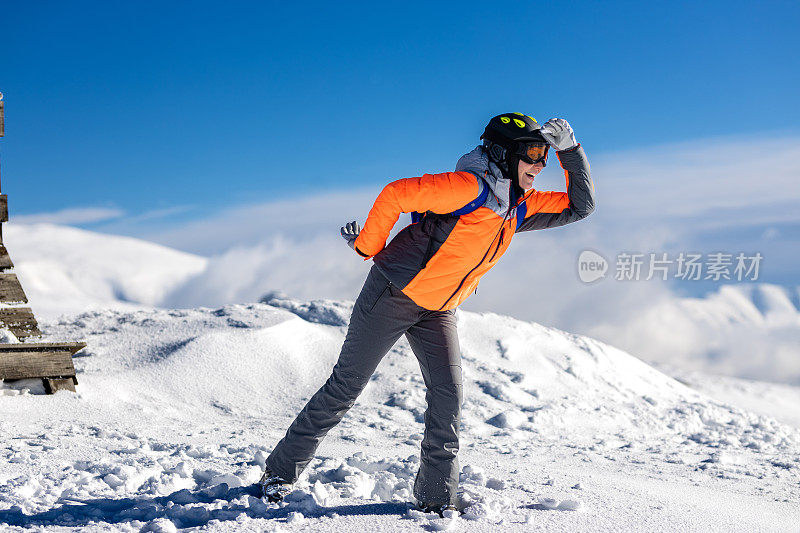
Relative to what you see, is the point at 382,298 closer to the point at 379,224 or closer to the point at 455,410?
the point at 379,224

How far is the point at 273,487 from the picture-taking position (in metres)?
3.15

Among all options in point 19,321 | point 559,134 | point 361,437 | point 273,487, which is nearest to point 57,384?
point 19,321

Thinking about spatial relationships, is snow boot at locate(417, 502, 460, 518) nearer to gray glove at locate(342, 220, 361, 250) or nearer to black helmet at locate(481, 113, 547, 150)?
gray glove at locate(342, 220, 361, 250)

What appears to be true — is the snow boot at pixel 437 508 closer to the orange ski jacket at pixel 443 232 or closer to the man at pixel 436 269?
the man at pixel 436 269

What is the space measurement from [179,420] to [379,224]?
349 centimetres

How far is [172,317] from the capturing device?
328 inches

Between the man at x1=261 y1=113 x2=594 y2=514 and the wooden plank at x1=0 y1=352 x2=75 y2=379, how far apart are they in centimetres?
327

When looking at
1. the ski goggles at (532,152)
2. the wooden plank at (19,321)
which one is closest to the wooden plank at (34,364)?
the wooden plank at (19,321)

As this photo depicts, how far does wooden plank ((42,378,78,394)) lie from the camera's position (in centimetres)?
555

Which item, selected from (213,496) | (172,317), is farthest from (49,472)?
(172,317)

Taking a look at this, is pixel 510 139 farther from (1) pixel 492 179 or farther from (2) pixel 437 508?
(2) pixel 437 508

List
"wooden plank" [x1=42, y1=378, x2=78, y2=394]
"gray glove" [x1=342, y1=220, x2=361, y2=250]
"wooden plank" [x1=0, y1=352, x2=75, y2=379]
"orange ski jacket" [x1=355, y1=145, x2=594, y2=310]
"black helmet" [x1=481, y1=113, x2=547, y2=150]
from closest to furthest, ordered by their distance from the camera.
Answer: "orange ski jacket" [x1=355, y1=145, x2=594, y2=310] → "black helmet" [x1=481, y1=113, x2=547, y2=150] → "gray glove" [x1=342, y1=220, x2=361, y2=250] → "wooden plank" [x1=0, y1=352, x2=75, y2=379] → "wooden plank" [x1=42, y1=378, x2=78, y2=394]

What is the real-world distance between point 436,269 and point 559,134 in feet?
2.87

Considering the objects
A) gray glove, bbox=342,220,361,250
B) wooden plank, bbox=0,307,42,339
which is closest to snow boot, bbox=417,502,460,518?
gray glove, bbox=342,220,361,250
